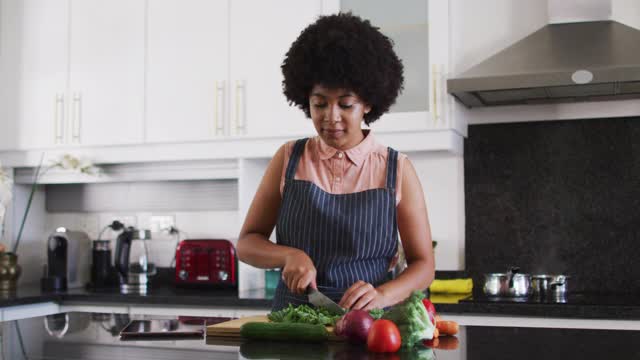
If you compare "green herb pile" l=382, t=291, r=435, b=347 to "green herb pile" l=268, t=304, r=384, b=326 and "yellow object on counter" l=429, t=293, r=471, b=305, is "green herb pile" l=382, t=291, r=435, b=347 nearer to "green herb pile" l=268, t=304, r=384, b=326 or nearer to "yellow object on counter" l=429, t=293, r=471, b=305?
"green herb pile" l=268, t=304, r=384, b=326

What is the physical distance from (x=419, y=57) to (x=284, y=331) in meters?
1.91

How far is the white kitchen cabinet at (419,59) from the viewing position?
320 cm

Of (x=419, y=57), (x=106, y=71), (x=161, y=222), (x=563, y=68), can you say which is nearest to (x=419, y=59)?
(x=419, y=57)

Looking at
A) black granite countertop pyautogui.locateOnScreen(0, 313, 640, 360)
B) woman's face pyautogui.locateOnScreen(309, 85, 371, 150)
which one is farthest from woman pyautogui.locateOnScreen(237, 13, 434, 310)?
black granite countertop pyautogui.locateOnScreen(0, 313, 640, 360)

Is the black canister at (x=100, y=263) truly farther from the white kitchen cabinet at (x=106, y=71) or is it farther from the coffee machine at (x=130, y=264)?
the white kitchen cabinet at (x=106, y=71)

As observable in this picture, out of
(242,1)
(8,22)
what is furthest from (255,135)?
(8,22)

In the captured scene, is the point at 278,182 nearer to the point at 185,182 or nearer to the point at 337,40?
the point at 337,40

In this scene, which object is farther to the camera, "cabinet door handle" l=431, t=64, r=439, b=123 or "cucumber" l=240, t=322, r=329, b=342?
"cabinet door handle" l=431, t=64, r=439, b=123

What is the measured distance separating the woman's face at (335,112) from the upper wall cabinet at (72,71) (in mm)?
1913

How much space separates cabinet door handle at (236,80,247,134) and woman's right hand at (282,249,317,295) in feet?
5.77

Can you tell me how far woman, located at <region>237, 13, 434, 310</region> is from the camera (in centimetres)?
178

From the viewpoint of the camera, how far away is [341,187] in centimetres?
192

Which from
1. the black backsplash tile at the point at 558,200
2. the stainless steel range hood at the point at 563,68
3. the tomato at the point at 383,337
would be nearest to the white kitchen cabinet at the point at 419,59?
the stainless steel range hood at the point at 563,68

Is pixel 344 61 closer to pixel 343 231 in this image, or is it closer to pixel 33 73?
pixel 343 231
